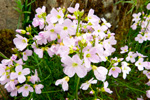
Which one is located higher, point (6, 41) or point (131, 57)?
point (6, 41)

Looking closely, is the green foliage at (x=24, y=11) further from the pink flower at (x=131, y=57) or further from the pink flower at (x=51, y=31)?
the pink flower at (x=131, y=57)

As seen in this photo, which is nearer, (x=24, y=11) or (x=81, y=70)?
(x=81, y=70)

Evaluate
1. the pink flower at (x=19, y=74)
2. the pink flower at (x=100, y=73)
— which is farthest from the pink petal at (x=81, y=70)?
the pink flower at (x=19, y=74)

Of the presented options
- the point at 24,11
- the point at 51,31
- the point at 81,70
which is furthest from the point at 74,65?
the point at 24,11

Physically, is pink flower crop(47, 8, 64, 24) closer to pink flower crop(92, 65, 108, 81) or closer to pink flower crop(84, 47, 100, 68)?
pink flower crop(84, 47, 100, 68)

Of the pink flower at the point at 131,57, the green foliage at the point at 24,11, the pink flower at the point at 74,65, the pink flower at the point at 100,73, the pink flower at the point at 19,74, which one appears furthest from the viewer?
the green foliage at the point at 24,11

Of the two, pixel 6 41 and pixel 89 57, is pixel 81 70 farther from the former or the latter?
pixel 6 41

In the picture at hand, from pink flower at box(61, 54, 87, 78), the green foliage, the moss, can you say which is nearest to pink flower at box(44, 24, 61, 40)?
pink flower at box(61, 54, 87, 78)

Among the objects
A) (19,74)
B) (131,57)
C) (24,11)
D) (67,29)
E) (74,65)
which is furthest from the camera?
(24,11)

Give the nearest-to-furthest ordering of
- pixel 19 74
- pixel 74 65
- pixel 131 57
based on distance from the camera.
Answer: pixel 74 65, pixel 19 74, pixel 131 57

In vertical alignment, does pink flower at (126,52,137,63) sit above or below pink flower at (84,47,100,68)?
above

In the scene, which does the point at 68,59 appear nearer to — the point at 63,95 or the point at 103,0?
the point at 63,95
